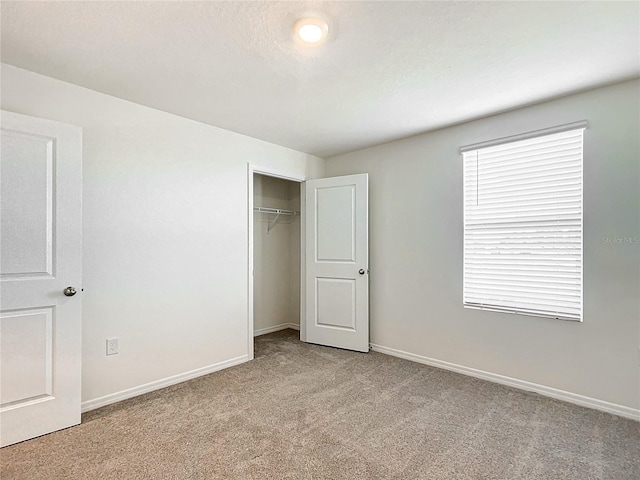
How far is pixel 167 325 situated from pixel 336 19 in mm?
2639

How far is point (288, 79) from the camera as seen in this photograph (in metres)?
2.37

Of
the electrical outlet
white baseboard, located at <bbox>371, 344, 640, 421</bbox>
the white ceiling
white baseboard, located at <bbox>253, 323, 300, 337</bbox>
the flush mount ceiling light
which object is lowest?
white baseboard, located at <bbox>253, 323, 300, 337</bbox>

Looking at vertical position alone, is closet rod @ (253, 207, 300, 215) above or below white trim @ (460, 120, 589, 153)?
below

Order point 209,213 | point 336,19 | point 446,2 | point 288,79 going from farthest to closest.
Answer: point 209,213 → point 288,79 → point 336,19 → point 446,2

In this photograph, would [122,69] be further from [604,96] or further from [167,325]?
[604,96]

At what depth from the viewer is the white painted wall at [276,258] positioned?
4.71 metres

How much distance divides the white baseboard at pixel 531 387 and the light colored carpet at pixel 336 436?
78mm

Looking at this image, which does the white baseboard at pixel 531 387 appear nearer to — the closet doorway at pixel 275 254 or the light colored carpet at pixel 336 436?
the light colored carpet at pixel 336 436

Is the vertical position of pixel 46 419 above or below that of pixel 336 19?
below

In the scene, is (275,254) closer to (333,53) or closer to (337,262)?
(337,262)

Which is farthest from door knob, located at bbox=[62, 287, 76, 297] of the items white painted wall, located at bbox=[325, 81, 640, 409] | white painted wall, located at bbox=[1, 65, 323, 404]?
white painted wall, located at bbox=[325, 81, 640, 409]

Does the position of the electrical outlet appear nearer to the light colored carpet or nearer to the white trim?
the light colored carpet

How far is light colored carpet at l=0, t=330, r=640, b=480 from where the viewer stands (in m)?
1.83

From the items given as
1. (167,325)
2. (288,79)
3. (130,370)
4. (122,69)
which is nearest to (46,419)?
(130,370)
